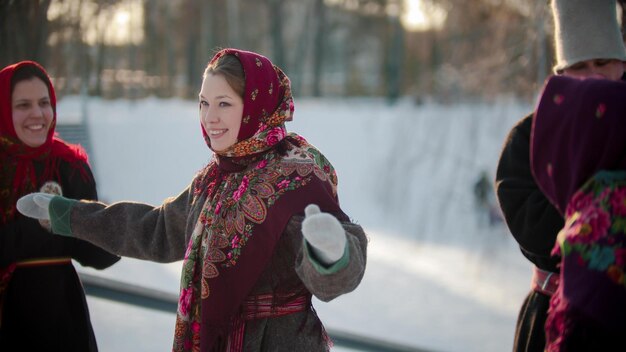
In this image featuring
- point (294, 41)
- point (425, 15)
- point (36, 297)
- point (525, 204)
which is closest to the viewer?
point (525, 204)

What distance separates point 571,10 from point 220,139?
1.10 m

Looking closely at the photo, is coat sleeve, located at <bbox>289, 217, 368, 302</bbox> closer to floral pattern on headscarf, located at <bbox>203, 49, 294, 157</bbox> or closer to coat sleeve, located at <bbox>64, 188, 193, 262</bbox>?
floral pattern on headscarf, located at <bbox>203, 49, 294, 157</bbox>

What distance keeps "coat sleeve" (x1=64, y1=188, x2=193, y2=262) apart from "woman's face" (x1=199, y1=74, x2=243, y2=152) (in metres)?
0.28

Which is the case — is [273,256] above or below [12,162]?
below

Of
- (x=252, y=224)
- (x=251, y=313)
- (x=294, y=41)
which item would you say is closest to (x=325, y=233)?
(x=252, y=224)

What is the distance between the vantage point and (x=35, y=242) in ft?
7.99

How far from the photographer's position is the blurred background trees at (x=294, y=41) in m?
7.94

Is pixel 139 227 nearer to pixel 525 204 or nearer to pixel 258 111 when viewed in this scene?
pixel 258 111

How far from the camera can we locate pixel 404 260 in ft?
21.3

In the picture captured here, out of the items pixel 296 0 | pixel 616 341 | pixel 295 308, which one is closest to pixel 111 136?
pixel 295 308

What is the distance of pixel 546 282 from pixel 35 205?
1603 mm

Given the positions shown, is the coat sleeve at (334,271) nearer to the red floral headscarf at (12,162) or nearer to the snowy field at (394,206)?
the red floral headscarf at (12,162)

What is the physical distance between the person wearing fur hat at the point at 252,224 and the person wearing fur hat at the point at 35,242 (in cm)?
62

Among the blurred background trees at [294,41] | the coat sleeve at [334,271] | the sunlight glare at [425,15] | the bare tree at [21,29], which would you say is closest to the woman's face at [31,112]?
the coat sleeve at [334,271]
